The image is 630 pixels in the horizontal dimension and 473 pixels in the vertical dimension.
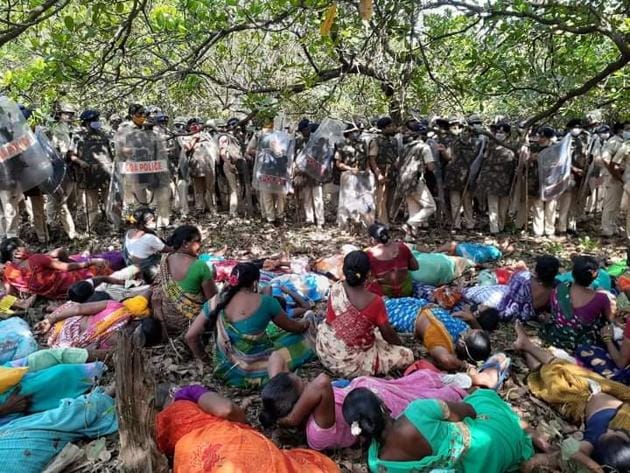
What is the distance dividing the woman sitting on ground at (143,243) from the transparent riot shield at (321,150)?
3563mm

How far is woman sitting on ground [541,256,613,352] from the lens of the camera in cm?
385

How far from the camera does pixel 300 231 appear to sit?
337 inches

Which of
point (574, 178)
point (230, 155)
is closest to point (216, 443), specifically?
point (574, 178)

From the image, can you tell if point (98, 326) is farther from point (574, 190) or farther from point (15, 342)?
point (574, 190)

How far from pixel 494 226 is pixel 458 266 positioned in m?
2.73

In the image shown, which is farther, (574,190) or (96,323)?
(574,190)

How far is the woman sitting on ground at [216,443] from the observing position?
2334mm

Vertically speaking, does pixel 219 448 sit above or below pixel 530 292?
below

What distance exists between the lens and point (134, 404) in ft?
6.68

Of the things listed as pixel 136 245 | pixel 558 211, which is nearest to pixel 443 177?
pixel 558 211

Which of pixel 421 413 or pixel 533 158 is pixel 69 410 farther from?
pixel 533 158

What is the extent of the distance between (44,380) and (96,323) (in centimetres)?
93

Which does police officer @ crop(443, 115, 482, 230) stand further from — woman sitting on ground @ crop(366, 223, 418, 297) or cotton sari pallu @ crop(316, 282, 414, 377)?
cotton sari pallu @ crop(316, 282, 414, 377)

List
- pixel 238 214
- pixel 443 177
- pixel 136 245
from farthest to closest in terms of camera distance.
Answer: pixel 238 214, pixel 443 177, pixel 136 245
